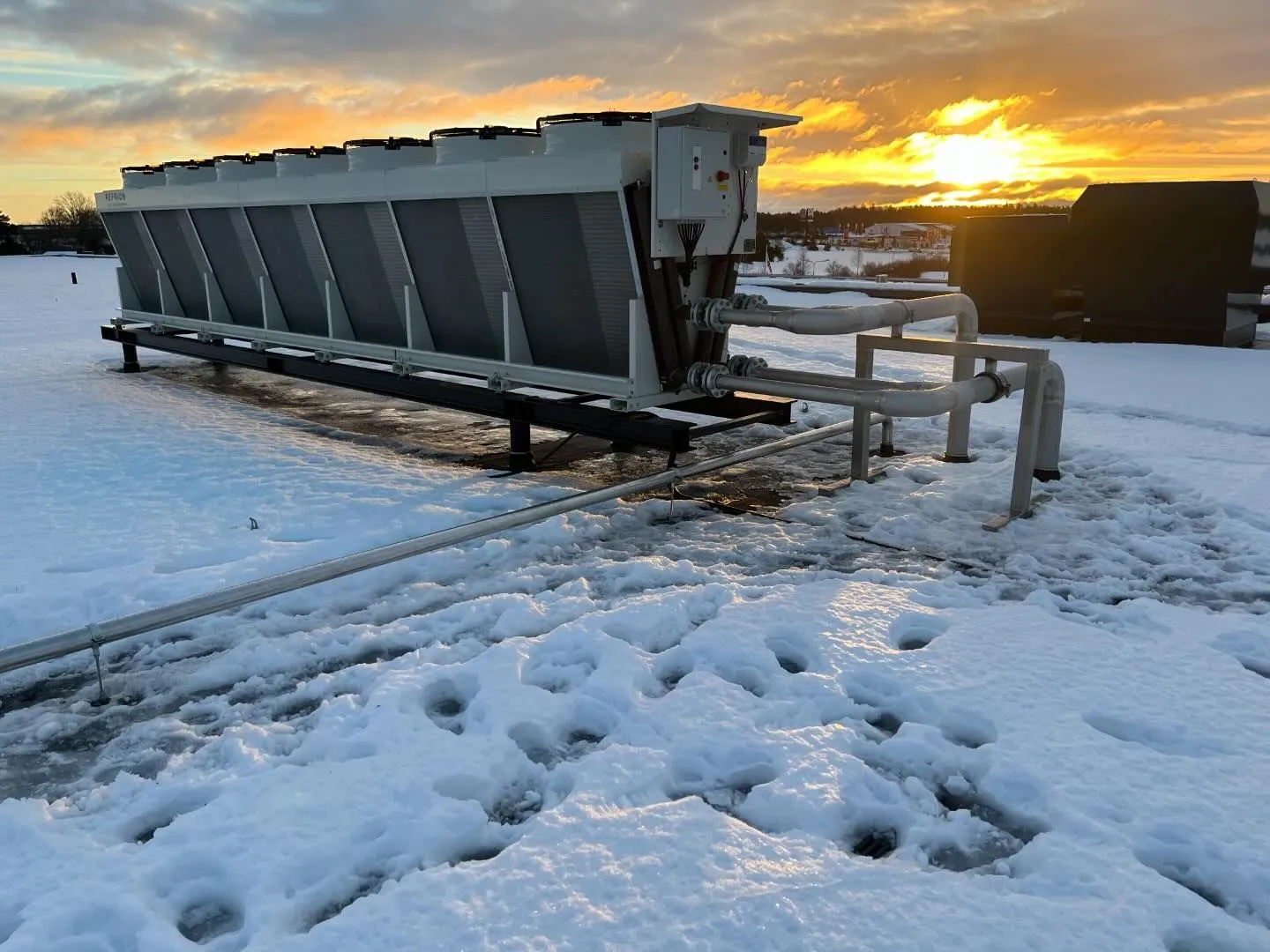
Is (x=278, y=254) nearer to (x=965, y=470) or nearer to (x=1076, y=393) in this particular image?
(x=965, y=470)

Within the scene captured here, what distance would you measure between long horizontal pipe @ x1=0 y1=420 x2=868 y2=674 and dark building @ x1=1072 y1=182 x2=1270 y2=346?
430 inches

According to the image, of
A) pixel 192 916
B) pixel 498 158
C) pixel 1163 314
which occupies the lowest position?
pixel 192 916

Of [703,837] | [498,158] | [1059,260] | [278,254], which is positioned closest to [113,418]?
[278,254]

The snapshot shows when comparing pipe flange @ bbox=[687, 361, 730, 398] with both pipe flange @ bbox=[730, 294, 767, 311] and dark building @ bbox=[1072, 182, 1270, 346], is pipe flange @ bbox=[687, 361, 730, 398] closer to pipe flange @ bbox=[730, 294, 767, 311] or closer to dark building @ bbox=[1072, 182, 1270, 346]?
pipe flange @ bbox=[730, 294, 767, 311]

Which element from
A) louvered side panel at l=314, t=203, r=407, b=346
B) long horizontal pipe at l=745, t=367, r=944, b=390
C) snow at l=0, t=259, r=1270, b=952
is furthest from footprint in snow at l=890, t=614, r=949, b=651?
louvered side panel at l=314, t=203, r=407, b=346

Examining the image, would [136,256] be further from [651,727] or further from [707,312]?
[651,727]

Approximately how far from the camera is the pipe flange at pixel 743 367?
19.2 feet

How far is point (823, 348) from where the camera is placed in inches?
512

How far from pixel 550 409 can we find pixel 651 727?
11.3ft

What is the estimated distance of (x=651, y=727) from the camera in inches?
126

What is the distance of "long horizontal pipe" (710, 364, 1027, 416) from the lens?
4.87m

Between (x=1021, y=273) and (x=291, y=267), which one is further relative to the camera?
(x=1021, y=273)

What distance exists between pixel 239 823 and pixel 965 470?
530 centimetres

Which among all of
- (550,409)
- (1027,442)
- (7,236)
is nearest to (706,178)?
(550,409)
